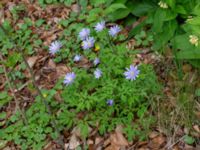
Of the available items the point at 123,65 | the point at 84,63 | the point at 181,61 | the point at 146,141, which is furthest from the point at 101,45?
the point at 146,141

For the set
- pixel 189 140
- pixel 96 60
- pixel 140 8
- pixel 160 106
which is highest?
pixel 140 8

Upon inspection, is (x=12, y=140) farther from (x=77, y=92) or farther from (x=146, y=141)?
(x=146, y=141)

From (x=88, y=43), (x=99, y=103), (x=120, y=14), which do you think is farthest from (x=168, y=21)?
(x=99, y=103)

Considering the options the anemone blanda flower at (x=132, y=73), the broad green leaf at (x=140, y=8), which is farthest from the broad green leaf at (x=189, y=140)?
the broad green leaf at (x=140, y=8)

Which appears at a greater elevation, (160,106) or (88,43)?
(88,43)

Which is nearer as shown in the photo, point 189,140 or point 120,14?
point 189,140

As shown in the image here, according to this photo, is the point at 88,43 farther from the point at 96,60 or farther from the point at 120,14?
the point at 120,14

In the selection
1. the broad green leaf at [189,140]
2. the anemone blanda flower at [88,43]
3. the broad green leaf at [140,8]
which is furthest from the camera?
the broad green leaf at [140,8]

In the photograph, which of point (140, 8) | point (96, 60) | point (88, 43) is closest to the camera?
point (96, 60)

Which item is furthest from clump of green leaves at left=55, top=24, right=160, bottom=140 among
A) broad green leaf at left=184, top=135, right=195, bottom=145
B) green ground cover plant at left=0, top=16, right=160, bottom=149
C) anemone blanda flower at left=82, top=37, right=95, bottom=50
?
broad green leaf at left=184, top=135, right=195, bottom=145

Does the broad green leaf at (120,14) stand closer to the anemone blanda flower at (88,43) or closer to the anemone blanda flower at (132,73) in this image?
the anemone blanda flower at (88,43)

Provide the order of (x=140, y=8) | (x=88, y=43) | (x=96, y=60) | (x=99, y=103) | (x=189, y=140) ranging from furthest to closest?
(x=140, y=8)
(x=88, y=43)
(x=96, y=60)
(x=99, y=103)
(x=189, y=140)
